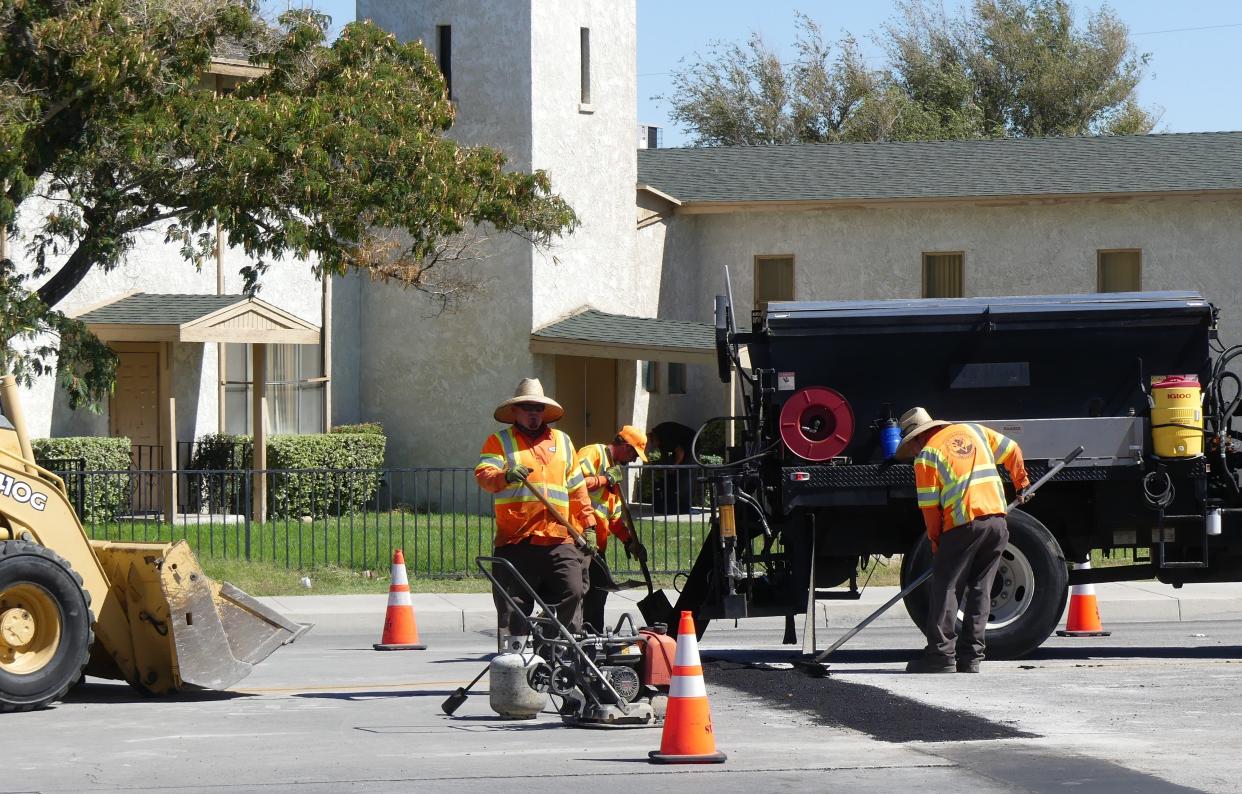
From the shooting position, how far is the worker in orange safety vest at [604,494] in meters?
11.8

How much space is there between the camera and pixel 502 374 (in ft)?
90.4

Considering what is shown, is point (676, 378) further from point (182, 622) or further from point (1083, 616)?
point (182, 622)

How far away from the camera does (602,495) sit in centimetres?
1222

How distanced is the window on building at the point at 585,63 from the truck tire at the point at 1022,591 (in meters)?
16.9

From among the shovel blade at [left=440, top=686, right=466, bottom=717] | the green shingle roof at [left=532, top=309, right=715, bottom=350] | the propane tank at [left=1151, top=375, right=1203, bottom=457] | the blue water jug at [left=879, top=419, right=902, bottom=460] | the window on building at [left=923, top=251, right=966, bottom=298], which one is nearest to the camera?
the shovel blade at [left=440, top=686, right=466, bottom=717]

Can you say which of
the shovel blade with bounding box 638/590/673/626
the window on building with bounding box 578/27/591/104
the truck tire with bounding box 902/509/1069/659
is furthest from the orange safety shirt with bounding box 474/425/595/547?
the window on building with bounding box 578/27/591/104

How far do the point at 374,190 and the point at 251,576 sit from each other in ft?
12.6

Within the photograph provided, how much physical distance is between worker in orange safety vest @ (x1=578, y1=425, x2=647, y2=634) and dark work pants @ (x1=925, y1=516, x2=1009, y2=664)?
6.17ft

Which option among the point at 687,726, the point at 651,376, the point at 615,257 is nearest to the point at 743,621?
the point at 687,726

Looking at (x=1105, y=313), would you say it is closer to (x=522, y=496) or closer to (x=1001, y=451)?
(x=1001, y=451)

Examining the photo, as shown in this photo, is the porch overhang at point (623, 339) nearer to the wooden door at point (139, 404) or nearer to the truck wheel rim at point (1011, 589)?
the wooden door at point (139, 404)

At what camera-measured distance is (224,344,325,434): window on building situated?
85.8 ft

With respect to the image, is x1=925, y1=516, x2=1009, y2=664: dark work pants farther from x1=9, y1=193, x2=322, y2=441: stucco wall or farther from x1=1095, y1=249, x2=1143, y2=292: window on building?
x1=1095, y1=249, x2=1143, y2=292: window on building

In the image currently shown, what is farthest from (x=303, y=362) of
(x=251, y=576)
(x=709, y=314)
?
(x=251, y=576)
